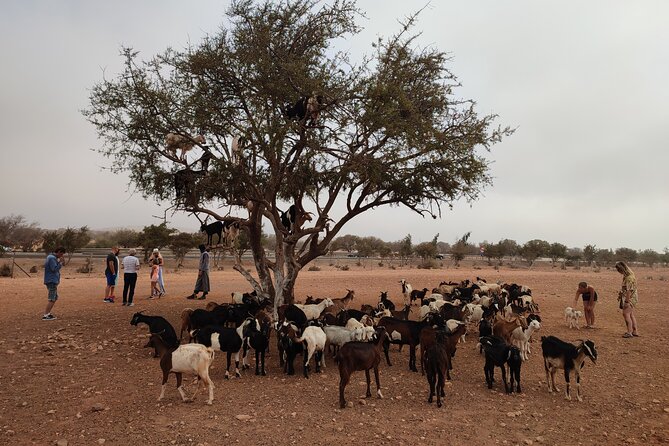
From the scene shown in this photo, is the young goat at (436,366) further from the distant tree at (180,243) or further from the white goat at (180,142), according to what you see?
the distant tree at (180,243)

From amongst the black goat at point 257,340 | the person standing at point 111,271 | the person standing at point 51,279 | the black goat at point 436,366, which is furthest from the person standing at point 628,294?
the person standing at point 111,271

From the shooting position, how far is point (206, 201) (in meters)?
13.4

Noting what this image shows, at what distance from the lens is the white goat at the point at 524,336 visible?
8.79 meters

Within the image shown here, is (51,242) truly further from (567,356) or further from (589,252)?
(589,252)

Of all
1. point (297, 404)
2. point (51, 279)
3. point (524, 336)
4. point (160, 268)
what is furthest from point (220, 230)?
point (524, 336)

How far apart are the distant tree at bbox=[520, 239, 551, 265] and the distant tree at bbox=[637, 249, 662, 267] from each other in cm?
2086

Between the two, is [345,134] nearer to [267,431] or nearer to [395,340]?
[395,340]

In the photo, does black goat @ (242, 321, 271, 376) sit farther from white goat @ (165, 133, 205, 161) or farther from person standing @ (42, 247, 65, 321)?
person standing @ (42, 247, 65, 321)

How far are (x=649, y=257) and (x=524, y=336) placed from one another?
79988mm

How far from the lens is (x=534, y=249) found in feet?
206

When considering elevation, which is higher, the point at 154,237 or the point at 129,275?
the point at 154,237

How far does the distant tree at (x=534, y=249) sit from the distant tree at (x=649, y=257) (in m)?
20.9

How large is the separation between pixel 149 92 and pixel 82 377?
6673 millimetres

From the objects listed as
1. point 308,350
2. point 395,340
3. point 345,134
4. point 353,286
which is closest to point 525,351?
point 395,340
